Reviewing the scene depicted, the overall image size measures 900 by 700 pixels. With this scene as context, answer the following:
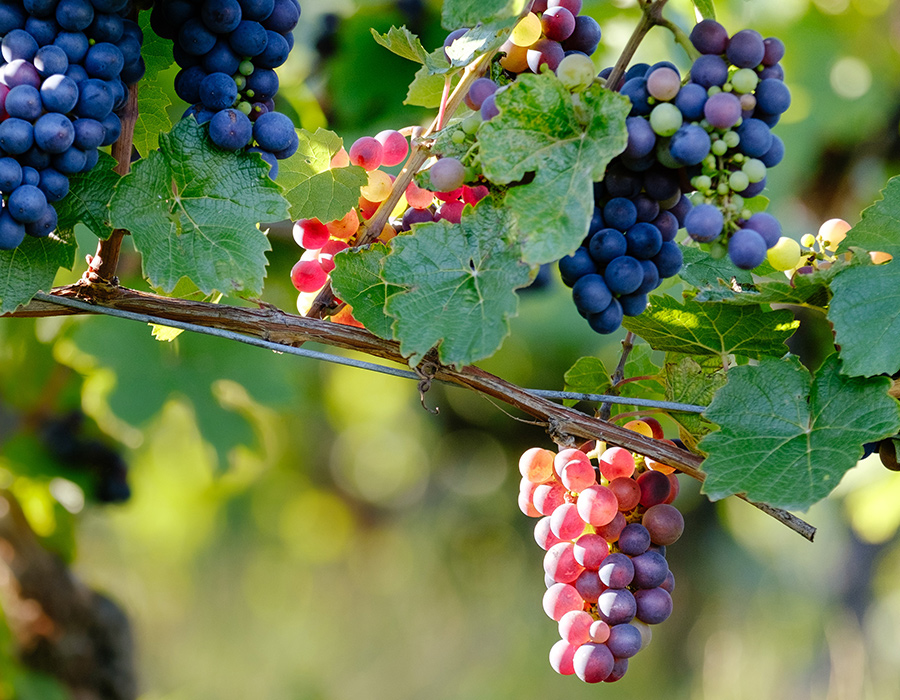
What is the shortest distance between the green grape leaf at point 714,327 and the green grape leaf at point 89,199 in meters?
0.48

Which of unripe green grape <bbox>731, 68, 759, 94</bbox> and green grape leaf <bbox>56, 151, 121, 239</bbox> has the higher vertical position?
unripe green grape <bbox>731, 68, 759, 94</bbox>

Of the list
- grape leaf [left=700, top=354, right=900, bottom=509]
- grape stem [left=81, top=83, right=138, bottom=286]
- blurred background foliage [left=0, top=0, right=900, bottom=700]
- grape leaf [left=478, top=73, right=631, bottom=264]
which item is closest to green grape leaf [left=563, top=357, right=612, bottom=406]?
grape leaf [left=700, top=354, right=900, bottom=509]

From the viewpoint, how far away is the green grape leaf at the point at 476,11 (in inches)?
23.6

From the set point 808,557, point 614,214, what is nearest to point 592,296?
point 614,214

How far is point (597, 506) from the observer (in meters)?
0.75

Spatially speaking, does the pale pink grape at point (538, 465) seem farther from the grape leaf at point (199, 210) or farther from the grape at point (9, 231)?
the grape at point (9, 231)

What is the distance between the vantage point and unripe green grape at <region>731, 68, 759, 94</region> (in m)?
0.63

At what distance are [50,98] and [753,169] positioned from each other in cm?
53

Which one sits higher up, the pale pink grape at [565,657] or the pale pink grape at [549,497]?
the pale pink grape at [549,497]

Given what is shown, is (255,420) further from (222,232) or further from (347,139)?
(222,232)

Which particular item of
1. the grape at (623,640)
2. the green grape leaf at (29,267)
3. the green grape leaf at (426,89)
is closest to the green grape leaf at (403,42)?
the green grape leaf at (426,89)

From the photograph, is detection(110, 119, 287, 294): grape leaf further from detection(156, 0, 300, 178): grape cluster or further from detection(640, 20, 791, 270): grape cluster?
detection(640, 20, 791, 270): grape cluster

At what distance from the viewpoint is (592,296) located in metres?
0.67

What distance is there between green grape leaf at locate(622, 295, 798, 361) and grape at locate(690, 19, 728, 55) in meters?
0.22
